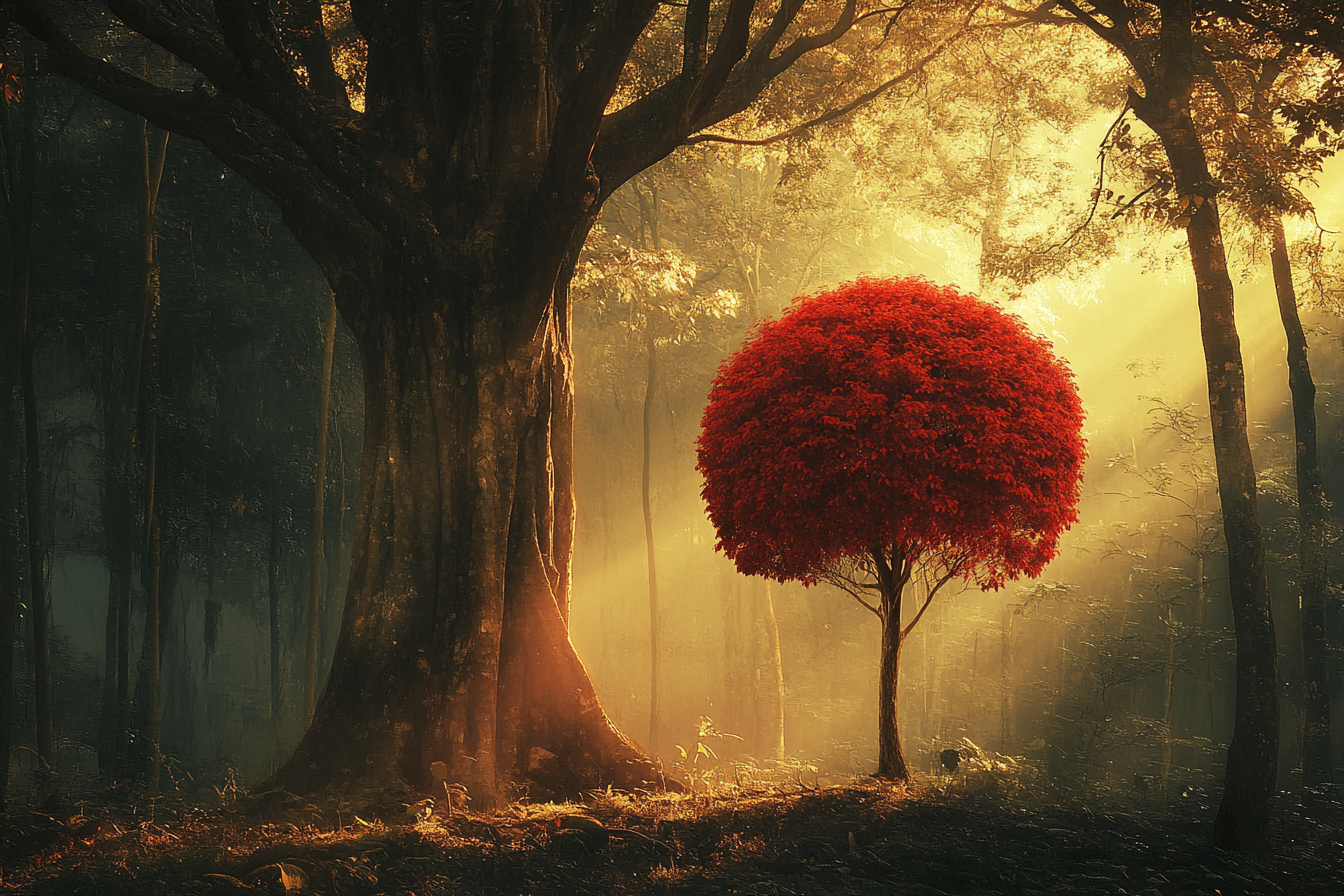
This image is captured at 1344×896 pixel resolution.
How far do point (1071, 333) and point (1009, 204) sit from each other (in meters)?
17.0

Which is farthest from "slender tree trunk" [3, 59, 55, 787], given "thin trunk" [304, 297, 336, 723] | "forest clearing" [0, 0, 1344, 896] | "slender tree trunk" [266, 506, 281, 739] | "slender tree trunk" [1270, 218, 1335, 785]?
"slender tree trunk" [1270, 218, 1335, 785]

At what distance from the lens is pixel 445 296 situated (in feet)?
28.8

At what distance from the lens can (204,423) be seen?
23359mm

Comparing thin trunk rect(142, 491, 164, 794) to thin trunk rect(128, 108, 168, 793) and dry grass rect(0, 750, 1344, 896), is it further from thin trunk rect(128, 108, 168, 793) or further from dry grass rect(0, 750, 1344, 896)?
dry grass rect(0, 750, 1344, 896)

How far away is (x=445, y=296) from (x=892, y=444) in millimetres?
4336

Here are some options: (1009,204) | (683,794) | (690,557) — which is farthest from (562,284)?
(690,557)

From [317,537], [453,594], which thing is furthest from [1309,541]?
[317,537]

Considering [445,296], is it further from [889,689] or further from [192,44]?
[889,689]

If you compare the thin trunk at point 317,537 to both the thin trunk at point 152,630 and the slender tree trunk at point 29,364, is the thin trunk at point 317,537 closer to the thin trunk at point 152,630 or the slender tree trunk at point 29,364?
the thin trunk at point 152,630

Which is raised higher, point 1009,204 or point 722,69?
point 1009,204

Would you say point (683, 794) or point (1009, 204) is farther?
point (1009, 204)

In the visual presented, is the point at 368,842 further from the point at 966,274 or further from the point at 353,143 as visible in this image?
the point at 966,274

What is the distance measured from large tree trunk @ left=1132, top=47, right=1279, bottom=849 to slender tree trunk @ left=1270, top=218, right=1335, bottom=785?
5.72 metres

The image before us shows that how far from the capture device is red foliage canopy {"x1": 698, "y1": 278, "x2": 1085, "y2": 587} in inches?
343
